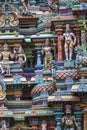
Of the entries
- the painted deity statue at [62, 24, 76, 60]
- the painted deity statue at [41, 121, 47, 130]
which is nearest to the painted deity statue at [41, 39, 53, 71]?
the painted deity statue at [62, 24, 76, 60]

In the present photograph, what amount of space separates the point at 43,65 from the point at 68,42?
5.91 feet

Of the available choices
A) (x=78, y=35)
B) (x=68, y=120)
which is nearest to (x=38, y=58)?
(x=78, y=35)

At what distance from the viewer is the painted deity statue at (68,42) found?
2857cm

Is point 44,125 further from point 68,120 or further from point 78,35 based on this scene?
point 78,35

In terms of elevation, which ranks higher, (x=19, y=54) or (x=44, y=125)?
(x=19, y=54)

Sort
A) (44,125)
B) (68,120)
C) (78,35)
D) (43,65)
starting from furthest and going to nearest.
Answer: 1. (43,65)
2. (78,35)
3. (44,125)
4. (68,120)

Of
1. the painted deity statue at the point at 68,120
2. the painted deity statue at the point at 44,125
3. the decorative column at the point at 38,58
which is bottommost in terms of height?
the painted deity statue at the point at 44,125

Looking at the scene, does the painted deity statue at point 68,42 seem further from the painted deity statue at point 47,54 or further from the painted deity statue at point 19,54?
the painted deity statue at point 19,54

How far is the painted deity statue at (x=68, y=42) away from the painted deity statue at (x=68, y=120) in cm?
306

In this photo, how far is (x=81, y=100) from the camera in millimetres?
26188

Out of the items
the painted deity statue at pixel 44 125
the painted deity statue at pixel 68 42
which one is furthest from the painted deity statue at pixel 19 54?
the painted deity statue at pixel 44 125

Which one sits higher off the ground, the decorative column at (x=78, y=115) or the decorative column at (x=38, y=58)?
the decorative column at (x=38, y=58)

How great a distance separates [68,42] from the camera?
94.1 feet

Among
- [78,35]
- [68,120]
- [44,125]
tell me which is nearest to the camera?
[68,120]
